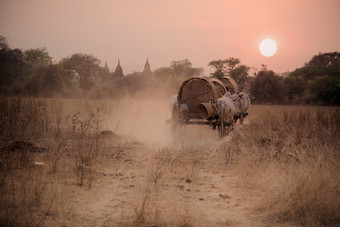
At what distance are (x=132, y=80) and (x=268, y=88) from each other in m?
20.0

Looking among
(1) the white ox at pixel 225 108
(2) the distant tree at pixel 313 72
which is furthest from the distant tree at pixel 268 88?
(1) the white ox at pixel 225 108

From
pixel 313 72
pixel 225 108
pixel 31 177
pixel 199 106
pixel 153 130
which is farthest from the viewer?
pixel 313 72

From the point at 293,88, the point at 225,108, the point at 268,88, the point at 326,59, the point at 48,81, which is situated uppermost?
the point at 326,59

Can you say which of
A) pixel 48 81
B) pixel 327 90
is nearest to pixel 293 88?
pixel 327 90

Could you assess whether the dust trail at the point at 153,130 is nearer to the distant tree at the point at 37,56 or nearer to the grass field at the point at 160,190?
the grass field at the point at 160,190

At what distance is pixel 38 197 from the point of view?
3.59m

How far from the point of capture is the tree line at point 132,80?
80.3ft

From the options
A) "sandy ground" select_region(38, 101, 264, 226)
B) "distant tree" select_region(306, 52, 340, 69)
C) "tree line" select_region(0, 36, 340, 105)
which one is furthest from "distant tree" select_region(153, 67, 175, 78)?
"sandy ground" select_region(38, 101, 264, 226)

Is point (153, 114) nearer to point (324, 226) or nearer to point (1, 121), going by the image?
point (1, 121)

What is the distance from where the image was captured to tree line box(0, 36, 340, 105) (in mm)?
24480

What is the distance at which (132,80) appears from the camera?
4244 centimetres

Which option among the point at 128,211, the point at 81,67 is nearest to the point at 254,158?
the point at 128,211

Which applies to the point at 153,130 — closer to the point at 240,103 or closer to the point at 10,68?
the point at 240,103

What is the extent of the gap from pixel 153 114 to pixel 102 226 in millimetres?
13174
